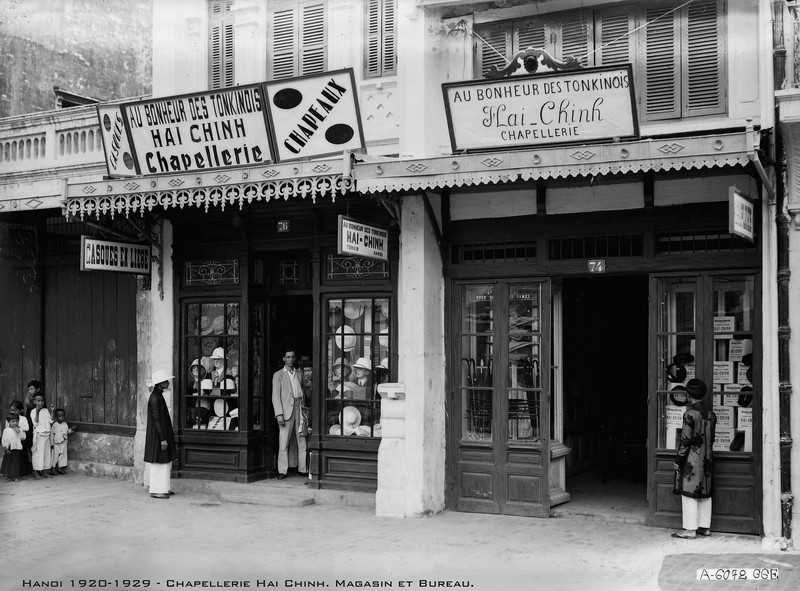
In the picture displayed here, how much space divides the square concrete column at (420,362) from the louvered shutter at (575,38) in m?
2.54

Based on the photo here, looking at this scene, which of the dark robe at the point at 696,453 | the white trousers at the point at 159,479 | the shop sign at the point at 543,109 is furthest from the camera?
the white trousers at the point at 159,479

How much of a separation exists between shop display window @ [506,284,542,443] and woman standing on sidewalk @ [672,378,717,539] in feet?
6.26

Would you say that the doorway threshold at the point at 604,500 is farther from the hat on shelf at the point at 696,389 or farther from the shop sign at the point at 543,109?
the shop sign at the point at 543,109

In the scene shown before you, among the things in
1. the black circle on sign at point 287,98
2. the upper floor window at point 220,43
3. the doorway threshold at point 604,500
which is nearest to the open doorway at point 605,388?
the doorway threshold at point 604,500

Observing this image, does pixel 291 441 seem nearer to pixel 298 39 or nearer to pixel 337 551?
pixel 337 551

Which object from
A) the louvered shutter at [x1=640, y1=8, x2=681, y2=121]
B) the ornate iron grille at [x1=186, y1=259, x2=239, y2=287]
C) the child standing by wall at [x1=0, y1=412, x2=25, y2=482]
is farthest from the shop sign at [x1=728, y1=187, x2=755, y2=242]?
the child standing by wall at [x1=0, y1=412, x2=25, y2=482]

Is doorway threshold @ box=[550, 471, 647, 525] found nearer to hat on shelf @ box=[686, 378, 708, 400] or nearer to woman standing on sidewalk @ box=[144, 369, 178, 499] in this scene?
hat on shelf @ box=[686, 378, 708, 400]

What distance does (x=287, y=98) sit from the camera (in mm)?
11391

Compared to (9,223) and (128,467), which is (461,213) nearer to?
(128,467)

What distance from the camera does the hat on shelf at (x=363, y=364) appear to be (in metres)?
12.3

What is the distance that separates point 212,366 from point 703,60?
7743 millimetres

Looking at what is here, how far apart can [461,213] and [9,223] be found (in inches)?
319

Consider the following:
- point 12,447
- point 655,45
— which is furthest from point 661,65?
point 12,447

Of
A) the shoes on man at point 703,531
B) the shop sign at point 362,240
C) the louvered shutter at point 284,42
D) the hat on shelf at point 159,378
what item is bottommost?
the shoes on man at point 703,531
